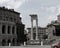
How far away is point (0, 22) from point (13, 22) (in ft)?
33.1

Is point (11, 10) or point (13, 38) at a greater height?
point (11, 10)

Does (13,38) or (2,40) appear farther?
(13,38)

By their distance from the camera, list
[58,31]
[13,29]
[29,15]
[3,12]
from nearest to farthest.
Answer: [29,15] → [58,31] → [3,12] → [13,29]

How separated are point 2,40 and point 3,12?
12.6 metres

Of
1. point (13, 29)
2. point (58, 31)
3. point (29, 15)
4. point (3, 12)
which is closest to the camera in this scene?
point (29, 15)

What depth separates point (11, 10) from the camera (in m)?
89.2

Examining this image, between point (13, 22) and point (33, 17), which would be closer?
point (33, 17)

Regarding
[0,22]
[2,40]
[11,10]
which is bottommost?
[2,40]

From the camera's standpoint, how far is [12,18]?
87.8 metres

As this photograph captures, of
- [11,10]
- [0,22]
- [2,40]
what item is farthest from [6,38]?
[11,10]

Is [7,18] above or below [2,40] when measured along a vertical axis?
above

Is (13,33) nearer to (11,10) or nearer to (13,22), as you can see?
(13,22)

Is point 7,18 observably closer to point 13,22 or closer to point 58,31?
point 13,22

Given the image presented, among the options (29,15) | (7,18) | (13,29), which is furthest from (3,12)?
(29,15)
